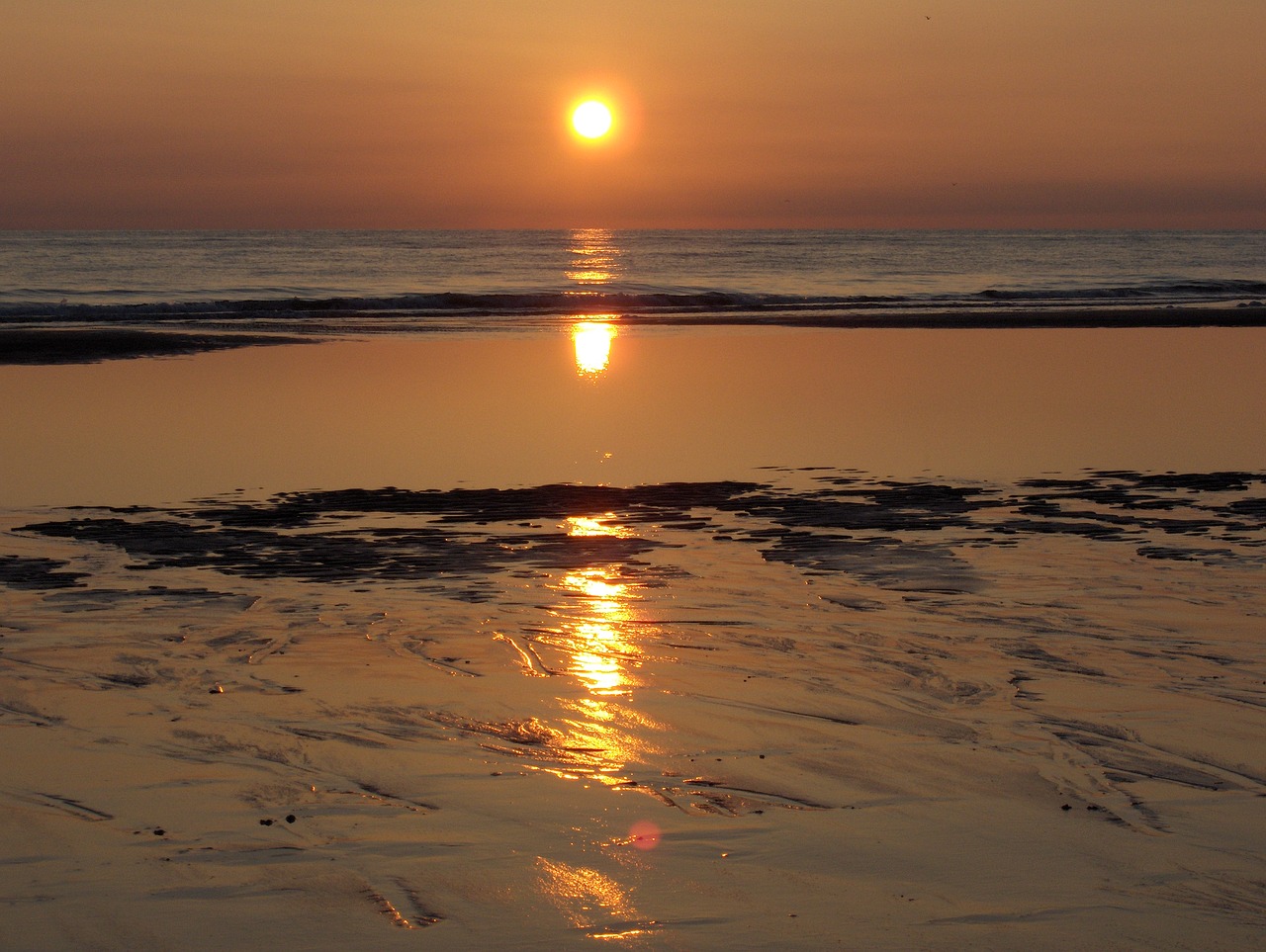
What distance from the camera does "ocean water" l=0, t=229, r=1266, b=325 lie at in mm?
43562

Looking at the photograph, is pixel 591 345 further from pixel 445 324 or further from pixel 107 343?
pixel 107 343

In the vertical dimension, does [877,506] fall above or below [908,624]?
above

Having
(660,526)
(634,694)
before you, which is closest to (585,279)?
(660,526)

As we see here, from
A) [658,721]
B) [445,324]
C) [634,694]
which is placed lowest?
[658,721]

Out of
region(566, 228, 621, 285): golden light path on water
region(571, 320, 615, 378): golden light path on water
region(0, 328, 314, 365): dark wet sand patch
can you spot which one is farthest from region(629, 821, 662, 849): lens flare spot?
region(566, 228, 621, 285): golden light path on water

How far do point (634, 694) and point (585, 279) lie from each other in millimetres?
61141

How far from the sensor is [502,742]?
218 inches

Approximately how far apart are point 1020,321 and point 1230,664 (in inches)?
1173

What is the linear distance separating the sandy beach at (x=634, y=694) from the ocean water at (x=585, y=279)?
24.6 m

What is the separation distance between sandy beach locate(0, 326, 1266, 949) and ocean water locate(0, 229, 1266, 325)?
24636 millimetres

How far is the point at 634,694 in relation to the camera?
616cm

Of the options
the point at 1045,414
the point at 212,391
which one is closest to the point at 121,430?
the point at 212,391

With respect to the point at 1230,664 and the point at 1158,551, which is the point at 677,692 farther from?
the point at 1158,551

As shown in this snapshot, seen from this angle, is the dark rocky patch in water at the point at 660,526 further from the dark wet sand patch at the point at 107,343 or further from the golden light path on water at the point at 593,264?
the golden light path on water at the point at 593,264
